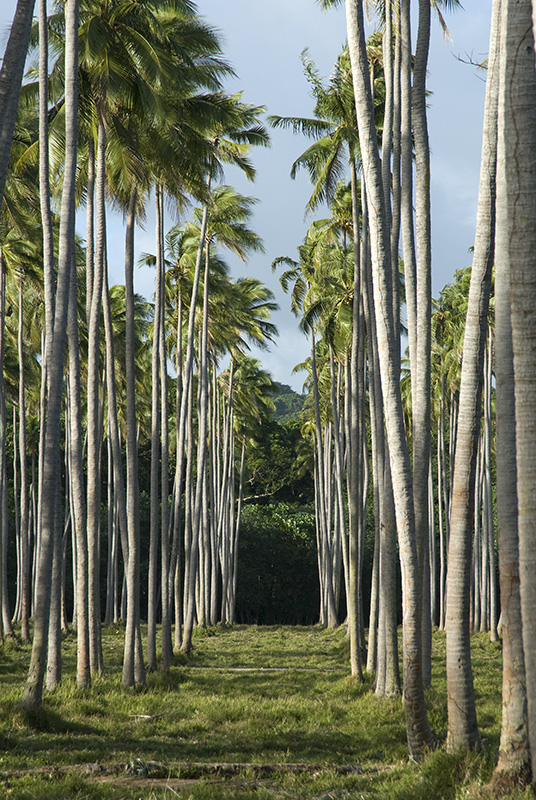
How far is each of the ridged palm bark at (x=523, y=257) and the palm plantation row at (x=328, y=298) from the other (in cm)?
1

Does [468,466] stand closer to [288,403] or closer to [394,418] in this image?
[394,418]

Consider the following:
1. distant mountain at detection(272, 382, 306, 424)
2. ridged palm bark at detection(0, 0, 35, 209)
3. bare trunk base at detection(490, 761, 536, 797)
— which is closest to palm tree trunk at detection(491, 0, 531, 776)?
bare trunk base at detection(490, 761, 536, 797)

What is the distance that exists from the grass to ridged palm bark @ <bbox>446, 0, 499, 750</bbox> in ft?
1.64

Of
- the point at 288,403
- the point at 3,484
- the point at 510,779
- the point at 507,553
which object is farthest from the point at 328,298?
the point at 288,403

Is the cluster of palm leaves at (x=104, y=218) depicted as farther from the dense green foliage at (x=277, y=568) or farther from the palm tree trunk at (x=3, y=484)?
the dense green foliage at (x=277, y=568)

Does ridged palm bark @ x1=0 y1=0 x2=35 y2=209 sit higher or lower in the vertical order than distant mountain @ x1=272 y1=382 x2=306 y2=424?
lower

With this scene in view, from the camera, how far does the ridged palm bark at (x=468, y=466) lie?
6699mm

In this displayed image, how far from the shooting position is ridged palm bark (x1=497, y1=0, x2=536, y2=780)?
440cm

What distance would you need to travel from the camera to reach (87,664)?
38.5 ft

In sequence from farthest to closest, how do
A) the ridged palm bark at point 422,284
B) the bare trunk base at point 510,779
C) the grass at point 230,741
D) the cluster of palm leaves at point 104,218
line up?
the cluster of palm leaves at point 104,218, the ridged palm bark at point 422,284, the grass at point 230,741, the bare trunk base at point 510,779

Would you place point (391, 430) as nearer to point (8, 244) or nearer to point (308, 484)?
point (8, 244)

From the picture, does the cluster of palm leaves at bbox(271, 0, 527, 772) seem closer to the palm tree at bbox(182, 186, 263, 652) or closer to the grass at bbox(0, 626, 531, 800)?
the grass at bbox(0, 626, 531, 800)

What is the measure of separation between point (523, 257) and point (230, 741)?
6949 mm

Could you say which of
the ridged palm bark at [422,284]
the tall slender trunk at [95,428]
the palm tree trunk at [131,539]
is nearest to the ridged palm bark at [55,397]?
the tall slender trunk at [95,428]
